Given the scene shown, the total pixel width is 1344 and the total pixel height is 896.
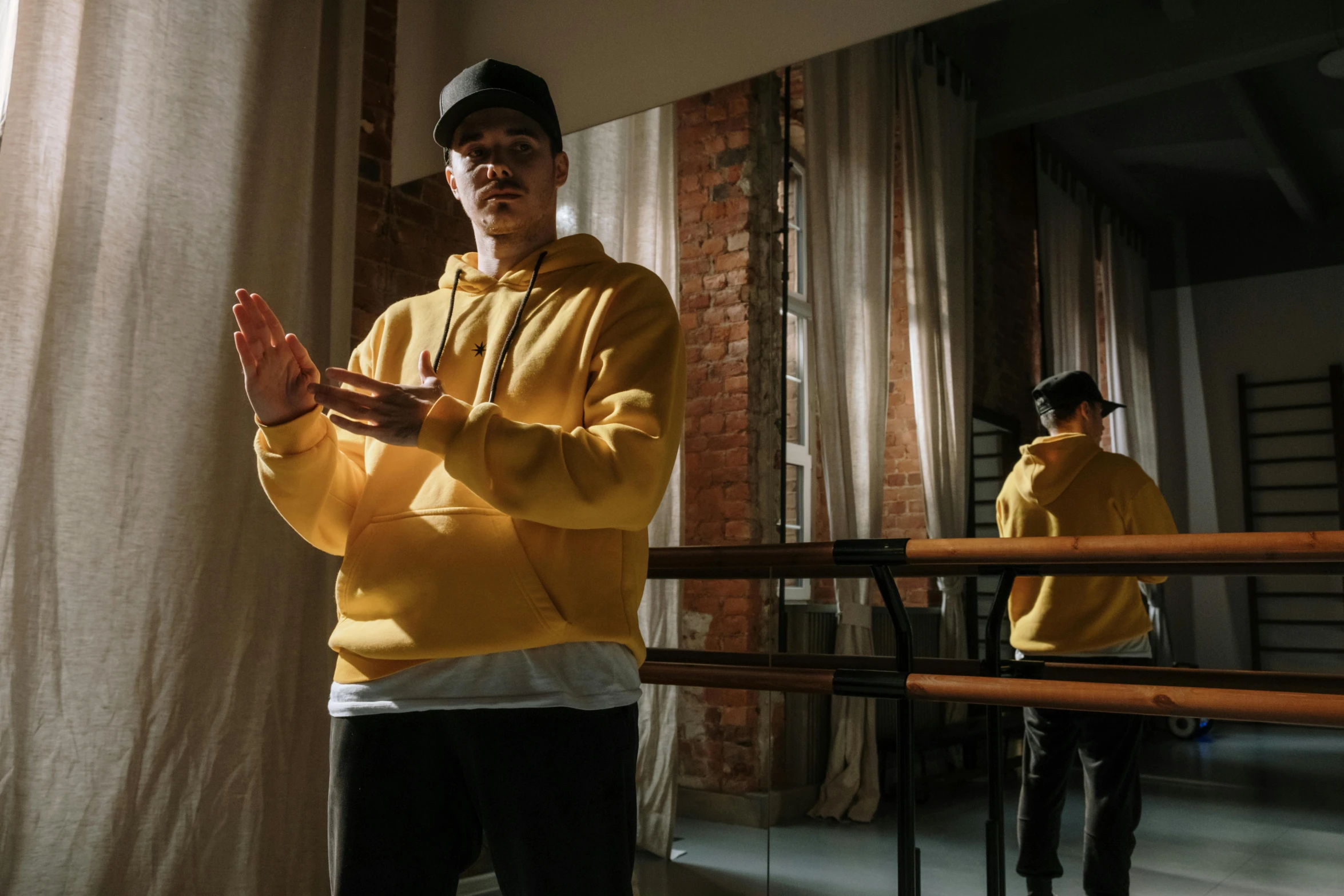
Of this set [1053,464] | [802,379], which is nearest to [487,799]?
[1053,464]

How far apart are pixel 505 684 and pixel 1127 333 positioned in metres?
2.86

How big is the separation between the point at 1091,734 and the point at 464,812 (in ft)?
5.40

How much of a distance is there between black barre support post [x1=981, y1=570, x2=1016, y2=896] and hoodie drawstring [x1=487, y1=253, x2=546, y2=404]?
103 centimetres

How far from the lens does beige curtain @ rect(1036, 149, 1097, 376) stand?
326cm

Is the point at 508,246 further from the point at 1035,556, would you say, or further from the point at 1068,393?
the point at 1068,393

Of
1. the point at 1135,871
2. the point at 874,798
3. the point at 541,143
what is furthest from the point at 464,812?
the point at 874,798

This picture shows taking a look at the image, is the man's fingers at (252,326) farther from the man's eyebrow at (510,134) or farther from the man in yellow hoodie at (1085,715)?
the man in yellow hoodie at (1085,715)

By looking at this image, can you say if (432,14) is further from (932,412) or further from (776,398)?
(932,412)

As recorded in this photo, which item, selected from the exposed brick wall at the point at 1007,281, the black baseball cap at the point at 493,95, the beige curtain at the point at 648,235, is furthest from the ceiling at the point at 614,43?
the exposed brick wall at the point at 1007,281

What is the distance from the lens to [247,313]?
1117mm

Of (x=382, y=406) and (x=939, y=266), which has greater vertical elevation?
(x=939, y=266)

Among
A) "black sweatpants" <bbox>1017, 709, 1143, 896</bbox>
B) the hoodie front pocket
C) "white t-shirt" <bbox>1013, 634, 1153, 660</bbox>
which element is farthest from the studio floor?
the hoodie front pocket

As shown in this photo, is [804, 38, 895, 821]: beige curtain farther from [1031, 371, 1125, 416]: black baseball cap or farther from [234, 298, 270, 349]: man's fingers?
[234, 298, 270, 349]: man's fingers

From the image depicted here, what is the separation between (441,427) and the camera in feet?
3.05
